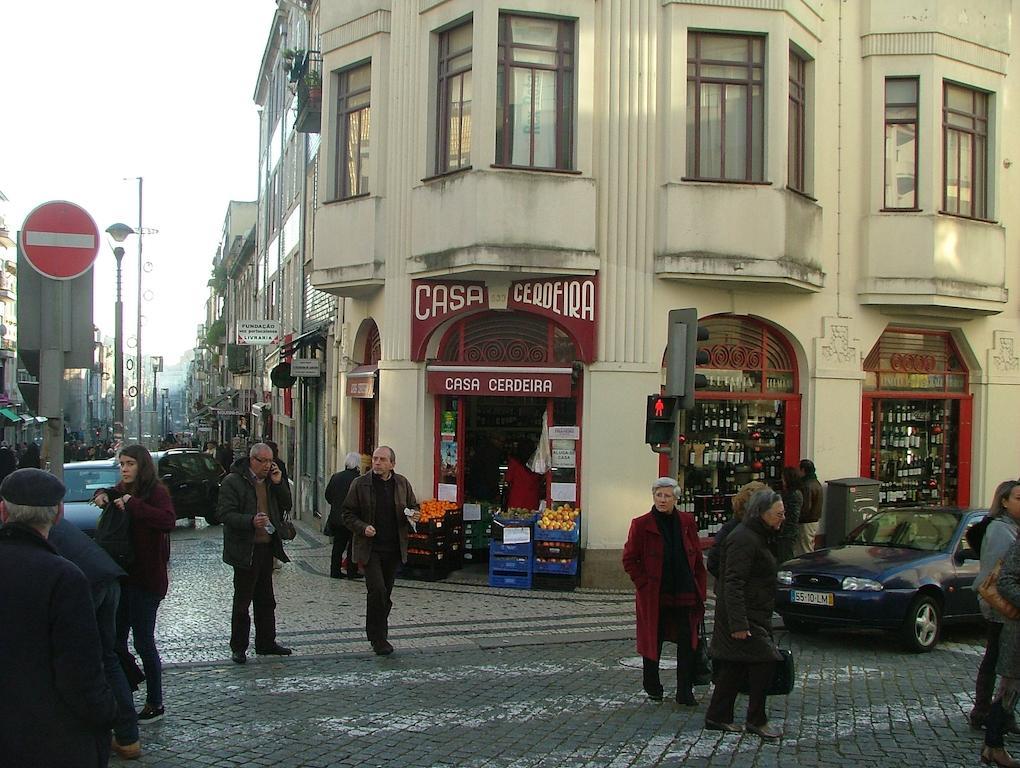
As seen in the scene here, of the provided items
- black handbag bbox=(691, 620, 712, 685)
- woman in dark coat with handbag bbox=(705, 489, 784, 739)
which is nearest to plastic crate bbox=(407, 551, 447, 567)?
black handbag bbox=(691, 620, 712, 685)

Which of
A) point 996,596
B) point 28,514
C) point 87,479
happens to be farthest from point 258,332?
point 28,514

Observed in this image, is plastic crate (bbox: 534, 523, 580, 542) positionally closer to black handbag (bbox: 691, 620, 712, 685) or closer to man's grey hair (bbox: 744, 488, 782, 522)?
black handbag (bbox: 691, 620, 712, 685)

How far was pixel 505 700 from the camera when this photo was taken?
8289mm

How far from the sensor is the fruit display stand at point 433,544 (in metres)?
14.5

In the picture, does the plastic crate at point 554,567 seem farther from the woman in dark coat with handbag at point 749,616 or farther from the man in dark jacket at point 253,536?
the woman in dark coat with handbag at point 749,616

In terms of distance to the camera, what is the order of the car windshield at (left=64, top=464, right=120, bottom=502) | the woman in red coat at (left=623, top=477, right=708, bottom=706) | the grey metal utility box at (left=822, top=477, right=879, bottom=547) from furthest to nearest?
the car windshield at (left=64, top=464, right=120, bottom=502)
the grey metal utility box at (left=822, top=477, right=879, bottom=547)
the woman in red coat at (left=623, top=477, right=708, bottom=706)

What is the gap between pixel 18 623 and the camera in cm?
408

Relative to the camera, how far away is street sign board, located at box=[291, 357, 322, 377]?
68.2ft

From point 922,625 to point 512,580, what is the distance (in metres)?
5.14

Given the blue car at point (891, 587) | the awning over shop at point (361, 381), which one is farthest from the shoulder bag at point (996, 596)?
the awning over shop at point (361, 381)

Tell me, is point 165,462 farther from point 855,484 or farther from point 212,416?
point 212,416

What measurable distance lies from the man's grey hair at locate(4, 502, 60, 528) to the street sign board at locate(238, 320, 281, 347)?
19217 mm

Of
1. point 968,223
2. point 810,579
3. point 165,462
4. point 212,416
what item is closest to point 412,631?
point 810,579

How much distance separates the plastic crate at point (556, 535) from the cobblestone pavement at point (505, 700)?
144 cm
